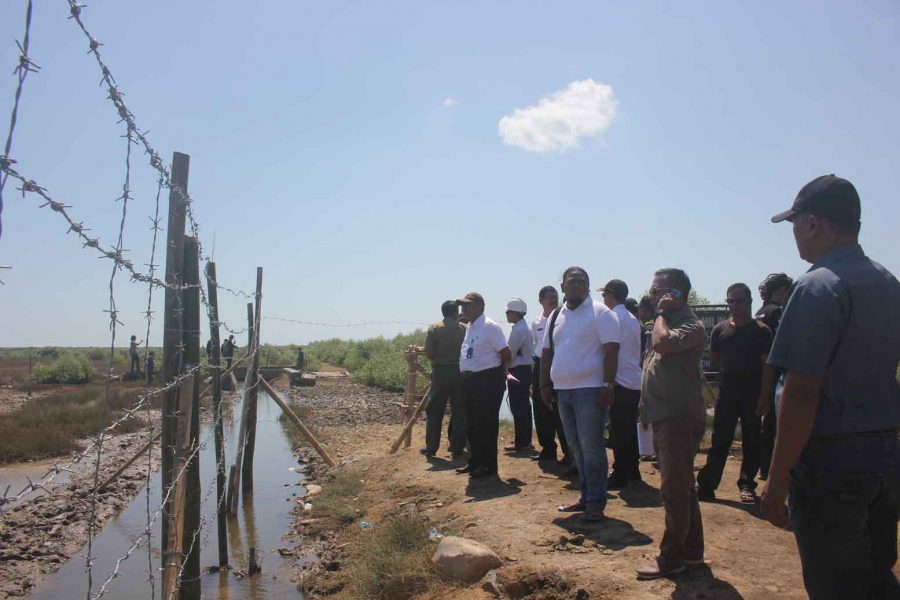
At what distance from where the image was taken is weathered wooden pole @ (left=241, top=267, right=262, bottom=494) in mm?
7879

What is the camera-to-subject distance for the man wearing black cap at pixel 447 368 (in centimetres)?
817

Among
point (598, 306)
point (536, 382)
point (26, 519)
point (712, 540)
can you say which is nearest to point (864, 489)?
point (712, 540)

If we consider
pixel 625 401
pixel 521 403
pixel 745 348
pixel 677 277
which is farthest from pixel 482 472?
pixel 677 277

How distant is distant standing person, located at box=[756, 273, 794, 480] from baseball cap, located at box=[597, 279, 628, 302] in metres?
1.18

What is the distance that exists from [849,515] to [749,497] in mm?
3502

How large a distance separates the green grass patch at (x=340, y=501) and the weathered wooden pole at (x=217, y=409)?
1.32 meters

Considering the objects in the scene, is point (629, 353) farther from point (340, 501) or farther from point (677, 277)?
point (340, 501)

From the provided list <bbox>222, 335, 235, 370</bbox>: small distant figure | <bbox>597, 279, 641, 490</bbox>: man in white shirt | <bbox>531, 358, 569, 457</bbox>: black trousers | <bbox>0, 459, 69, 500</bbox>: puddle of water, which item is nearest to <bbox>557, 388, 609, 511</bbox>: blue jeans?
<bbox>597, 279, 641, 490</bbox>: man in white shirt

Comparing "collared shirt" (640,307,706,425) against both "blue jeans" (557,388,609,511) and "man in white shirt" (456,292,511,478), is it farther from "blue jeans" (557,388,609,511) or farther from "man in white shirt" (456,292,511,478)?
"man in white shirt" (456,292,511,478)

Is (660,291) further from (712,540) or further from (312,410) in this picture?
(312,410)

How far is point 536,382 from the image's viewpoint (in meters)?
7.77

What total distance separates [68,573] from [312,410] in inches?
430

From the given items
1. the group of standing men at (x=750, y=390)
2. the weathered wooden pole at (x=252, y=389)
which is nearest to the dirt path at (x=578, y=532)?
the group of standing men at (x=750, y=390)

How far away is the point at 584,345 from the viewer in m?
5.08
